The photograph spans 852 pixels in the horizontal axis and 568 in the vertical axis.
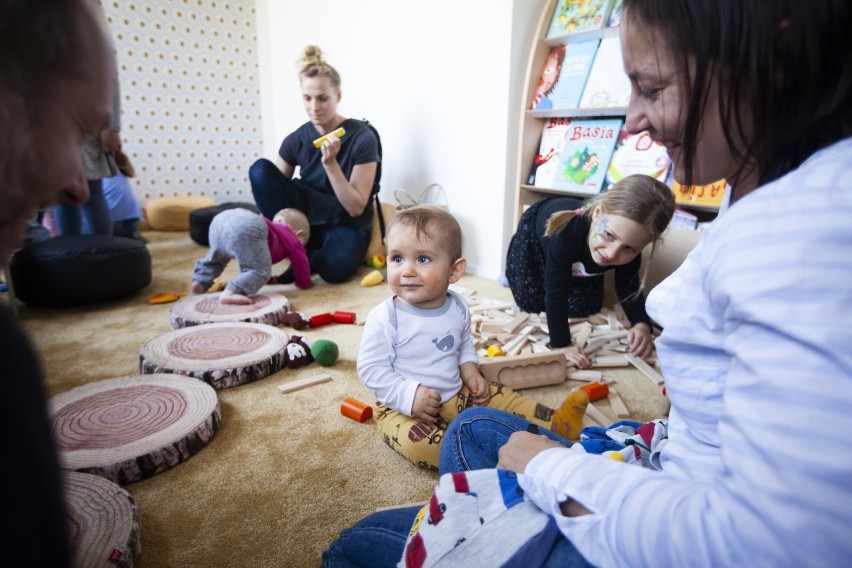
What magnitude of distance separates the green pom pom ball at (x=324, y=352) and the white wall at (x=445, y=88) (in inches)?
59.5

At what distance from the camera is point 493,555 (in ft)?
1.82

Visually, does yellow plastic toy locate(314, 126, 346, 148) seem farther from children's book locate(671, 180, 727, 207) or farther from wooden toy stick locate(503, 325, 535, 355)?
children's book locate(671, 180, 727, 207)

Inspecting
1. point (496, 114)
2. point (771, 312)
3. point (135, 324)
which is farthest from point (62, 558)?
point (496, 114)

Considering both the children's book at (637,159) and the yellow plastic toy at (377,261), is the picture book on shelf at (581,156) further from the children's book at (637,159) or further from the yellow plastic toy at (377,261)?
the yellow plastic toy at (377,261)

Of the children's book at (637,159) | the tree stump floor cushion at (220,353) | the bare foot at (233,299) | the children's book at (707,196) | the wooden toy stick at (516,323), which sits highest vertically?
the children's book at (637,159)

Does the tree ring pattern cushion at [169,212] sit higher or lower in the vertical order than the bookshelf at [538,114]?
lower

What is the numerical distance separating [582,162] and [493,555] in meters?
2.52

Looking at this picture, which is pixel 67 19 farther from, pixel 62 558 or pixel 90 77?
pixel 62 558

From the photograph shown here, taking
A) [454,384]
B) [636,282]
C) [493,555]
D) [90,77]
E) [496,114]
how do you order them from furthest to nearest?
[496,114] → [636,282] → [454,384] → [493,555] → [90,77]

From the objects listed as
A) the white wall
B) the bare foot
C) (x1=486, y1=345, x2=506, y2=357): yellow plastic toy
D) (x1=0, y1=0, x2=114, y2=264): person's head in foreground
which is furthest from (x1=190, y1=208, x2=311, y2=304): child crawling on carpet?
(x1=0, y1=0, x2=114, y2=264): person's head in foreground

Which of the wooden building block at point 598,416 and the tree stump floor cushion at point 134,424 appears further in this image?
the wooden building block at point 598,416

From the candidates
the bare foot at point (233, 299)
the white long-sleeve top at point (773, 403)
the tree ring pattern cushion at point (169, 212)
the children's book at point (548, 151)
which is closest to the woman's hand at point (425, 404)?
the white long-sleeve top at point (773, 403)

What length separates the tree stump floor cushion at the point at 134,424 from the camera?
123cm

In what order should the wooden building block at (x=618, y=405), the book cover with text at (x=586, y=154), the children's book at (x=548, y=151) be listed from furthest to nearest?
the children's book at (x=548, y=151) < the book cover with text at (x=586, y=154) < the wooden building block at (x=618, y=405)
